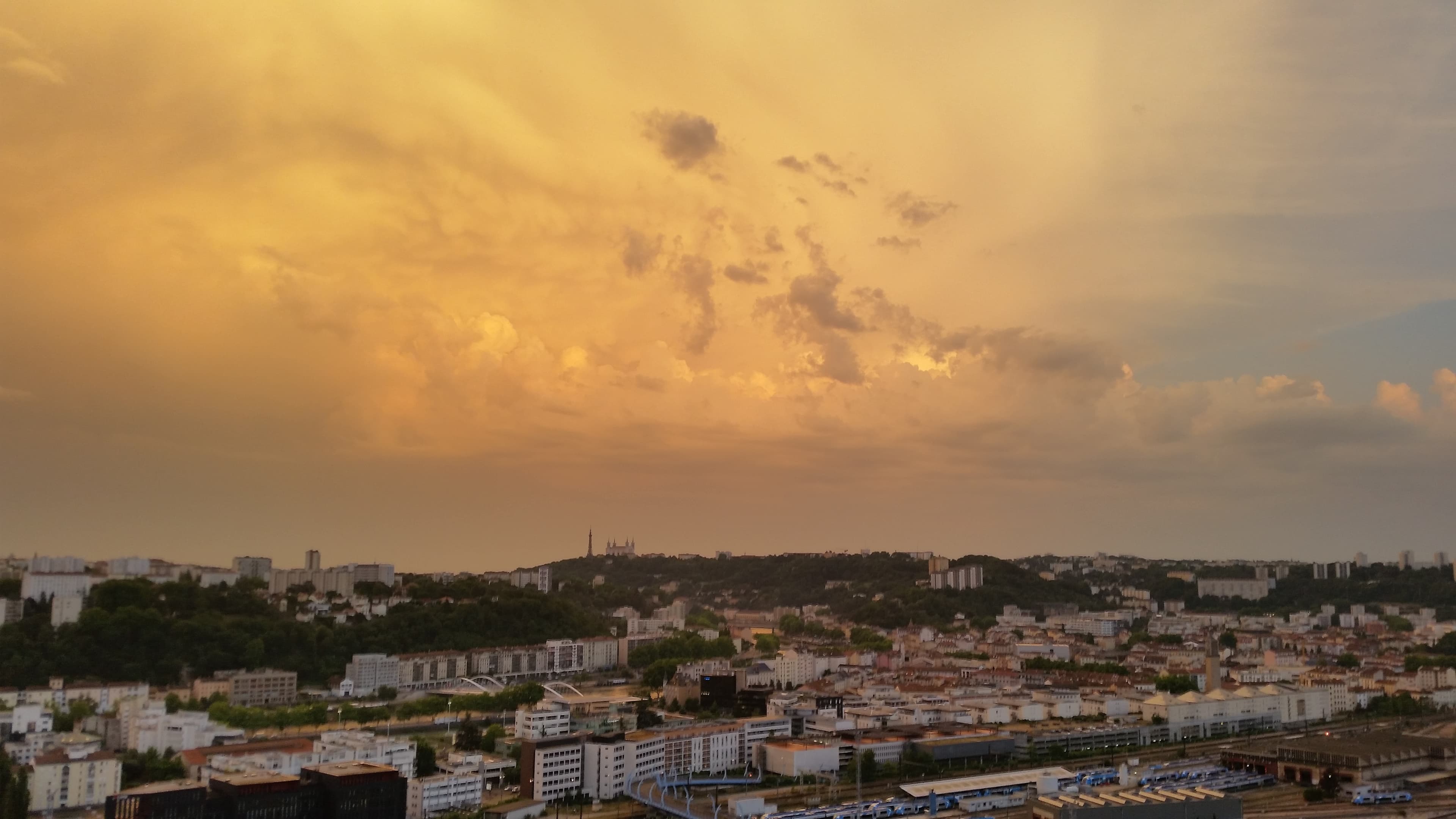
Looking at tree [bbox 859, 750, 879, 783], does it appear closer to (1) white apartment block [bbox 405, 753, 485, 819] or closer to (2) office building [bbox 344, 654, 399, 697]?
(1) white apartment block [bbox 405, 753, 485, 819]

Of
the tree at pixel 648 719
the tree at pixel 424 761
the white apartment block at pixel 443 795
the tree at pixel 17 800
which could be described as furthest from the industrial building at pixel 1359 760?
the tree at pixel 17 800

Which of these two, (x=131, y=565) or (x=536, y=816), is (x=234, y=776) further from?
(x=131, y=565)

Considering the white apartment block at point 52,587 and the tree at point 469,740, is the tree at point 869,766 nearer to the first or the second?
the tree at point 469,740

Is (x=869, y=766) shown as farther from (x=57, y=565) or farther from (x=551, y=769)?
(x=57, y=565)

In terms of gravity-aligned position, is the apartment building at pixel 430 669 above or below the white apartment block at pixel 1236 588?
below

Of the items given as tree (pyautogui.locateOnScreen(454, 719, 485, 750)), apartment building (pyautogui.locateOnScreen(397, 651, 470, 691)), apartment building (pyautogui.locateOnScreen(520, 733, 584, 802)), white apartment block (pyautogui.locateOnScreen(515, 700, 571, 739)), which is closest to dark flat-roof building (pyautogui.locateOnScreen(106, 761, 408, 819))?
apartment building (pyautogui.locateOnScreen(520, 733, 584, 802))
